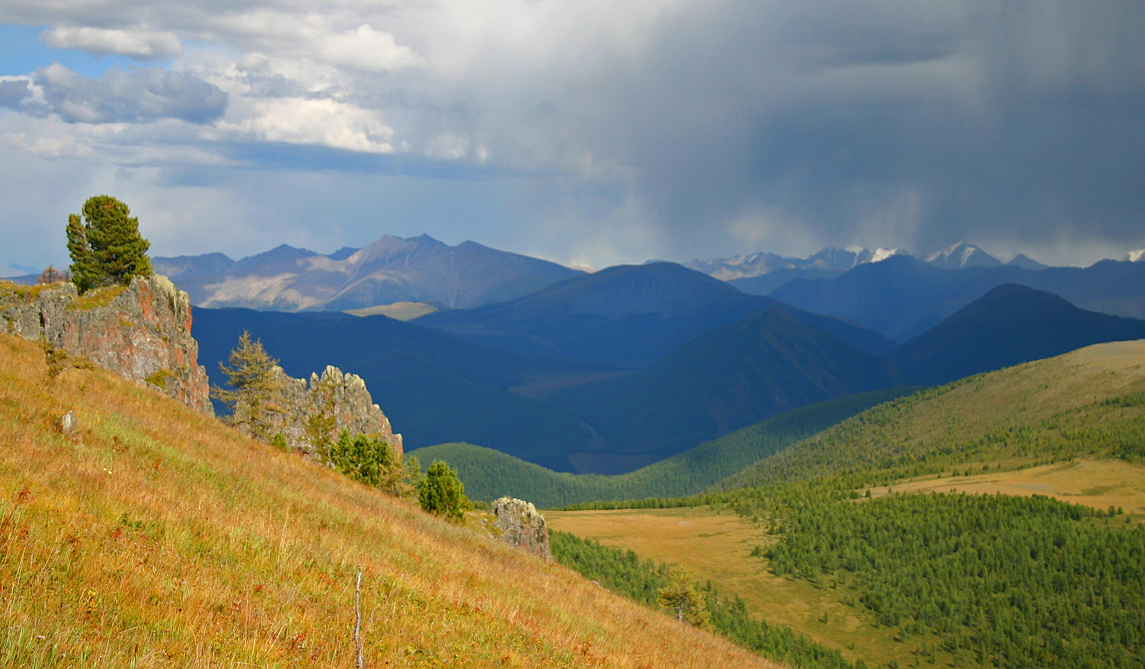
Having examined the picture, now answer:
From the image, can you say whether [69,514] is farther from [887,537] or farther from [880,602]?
[887,537]

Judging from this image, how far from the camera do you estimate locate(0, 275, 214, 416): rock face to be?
50812 millimetres

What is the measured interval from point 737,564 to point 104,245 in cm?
12701

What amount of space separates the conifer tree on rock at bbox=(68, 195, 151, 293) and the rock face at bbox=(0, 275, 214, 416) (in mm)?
3411

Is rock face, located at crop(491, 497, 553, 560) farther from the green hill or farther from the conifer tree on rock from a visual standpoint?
the green hill

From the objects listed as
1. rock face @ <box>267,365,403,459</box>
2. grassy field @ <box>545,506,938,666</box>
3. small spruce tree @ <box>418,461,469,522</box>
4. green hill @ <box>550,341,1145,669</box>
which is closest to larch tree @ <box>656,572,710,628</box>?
small spruce tree @ <box>418,461,469,522</box>

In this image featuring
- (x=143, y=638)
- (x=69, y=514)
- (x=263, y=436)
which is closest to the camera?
(x=143, y=638)

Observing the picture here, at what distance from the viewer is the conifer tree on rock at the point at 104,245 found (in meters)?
56.7

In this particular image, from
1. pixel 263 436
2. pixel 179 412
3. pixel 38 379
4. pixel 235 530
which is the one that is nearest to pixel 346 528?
pixel 235 530

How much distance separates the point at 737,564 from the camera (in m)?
144

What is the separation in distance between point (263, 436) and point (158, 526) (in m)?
48.7

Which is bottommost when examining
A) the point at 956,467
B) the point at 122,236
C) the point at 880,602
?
the point at 880,602

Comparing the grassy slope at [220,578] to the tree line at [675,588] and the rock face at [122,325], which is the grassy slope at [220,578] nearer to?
the rock face at [122,325]

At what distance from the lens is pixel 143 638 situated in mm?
8242

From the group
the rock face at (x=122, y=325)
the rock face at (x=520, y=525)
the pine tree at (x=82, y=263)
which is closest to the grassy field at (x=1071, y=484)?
the rock face at (x=520, y=525)
